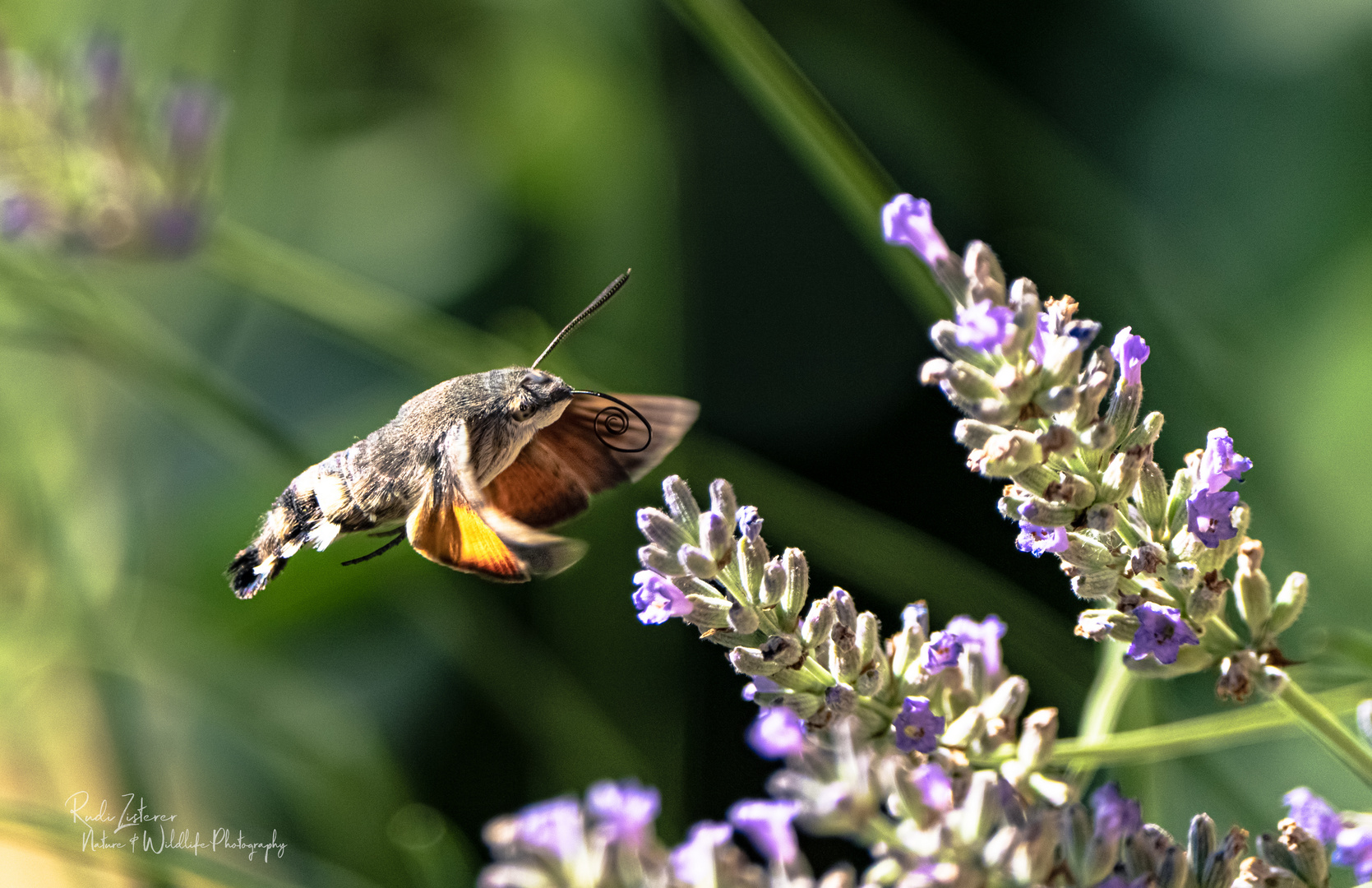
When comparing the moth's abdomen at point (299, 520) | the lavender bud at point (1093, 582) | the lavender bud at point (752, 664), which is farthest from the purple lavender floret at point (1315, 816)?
the moth's abdomen at point (299, 520)

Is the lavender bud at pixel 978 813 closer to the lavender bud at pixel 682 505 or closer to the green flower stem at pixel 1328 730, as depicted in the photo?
the green flower stem at pixel 1328 730

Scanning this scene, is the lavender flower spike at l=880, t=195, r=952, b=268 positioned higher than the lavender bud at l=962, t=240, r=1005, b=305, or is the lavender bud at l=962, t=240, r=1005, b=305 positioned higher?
the lavender flower spike at l=880, t=195, r=952, b=268

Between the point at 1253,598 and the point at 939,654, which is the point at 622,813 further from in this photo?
the point at 1253,598

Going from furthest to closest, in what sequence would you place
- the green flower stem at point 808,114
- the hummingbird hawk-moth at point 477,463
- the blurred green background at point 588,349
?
the blurred green background at point 588,349 < the green flower stem at point 808,114 < the hummingbird hawk-moth at point 477,463

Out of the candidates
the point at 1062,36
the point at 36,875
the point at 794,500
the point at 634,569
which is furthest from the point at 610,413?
the point at 36,875

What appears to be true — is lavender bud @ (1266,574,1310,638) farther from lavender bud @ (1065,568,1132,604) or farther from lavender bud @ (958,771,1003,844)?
lavender bud @ (958,771,1003,844)

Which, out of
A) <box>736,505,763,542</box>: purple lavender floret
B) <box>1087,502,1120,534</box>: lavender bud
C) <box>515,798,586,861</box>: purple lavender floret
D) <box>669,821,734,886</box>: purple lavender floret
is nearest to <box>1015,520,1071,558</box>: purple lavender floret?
<box>1087,502,1120,534</box>: lavender bud

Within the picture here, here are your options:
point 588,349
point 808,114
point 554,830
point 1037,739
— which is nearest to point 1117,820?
point 1037,739
